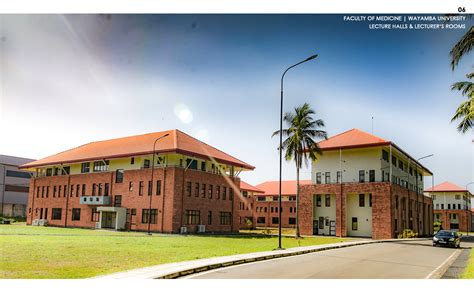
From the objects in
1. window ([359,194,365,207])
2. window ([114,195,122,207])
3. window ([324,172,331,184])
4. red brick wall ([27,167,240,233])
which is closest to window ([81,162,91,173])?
red brick wall ([27,167,240,233])

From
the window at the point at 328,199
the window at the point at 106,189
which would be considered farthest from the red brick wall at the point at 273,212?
the window at the point at 106,189

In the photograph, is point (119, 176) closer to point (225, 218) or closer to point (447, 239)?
point (225, 218)

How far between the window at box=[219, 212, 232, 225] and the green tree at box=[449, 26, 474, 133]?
1099 inches

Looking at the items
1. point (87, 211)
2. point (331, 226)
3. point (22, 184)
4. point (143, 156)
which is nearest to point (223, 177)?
point (143, 156)

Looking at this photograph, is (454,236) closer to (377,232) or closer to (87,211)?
(377,232)

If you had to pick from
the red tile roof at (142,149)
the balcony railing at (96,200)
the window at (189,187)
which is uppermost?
the red tile roof at (142,149)

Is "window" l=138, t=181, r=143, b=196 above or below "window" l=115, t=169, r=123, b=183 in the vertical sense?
below

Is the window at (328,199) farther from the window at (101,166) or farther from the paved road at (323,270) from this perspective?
the paved road at (323,270)

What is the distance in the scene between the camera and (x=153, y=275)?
42.4ft

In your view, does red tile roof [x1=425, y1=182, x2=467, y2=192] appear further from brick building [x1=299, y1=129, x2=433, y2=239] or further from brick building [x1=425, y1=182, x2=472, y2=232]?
brick building [x1=299, y1=129, x2=433, y2=239]

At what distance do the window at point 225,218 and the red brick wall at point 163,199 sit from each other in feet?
1.23

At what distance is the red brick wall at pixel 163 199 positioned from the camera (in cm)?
4269

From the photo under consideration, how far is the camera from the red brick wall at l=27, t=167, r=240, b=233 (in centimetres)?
4269

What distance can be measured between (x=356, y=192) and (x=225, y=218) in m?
14.9
